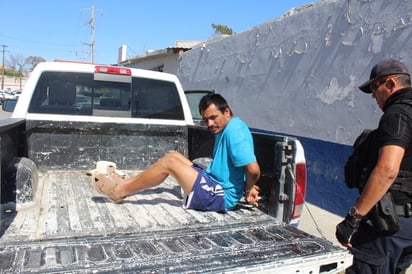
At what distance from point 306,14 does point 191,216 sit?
517 cm

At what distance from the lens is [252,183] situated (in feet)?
9.86

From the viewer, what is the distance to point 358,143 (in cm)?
270

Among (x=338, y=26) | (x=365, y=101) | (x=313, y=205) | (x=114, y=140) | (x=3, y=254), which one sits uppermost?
(x=338, y=26)

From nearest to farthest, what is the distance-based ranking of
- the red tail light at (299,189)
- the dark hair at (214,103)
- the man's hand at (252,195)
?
the red tail light at (299,189) < the man's hand at (252,195) < the dark hair at (214,103)

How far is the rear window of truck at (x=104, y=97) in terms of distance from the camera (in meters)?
4.17

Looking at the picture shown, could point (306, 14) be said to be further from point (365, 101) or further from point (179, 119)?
point (179, 119)

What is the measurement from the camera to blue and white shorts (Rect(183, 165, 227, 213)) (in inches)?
120

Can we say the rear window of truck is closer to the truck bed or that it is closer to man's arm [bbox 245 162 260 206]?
the truck bed

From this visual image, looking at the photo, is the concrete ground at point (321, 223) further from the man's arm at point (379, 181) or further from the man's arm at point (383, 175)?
the man's arm at point (383, 175)

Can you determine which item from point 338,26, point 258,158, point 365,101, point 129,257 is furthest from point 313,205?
point 129,257

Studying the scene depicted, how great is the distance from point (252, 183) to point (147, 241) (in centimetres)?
99

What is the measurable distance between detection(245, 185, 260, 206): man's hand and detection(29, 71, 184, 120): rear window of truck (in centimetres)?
187

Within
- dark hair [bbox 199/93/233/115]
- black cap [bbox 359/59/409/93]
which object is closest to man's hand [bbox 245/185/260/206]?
dark hair [bbox 199/93/233/115]

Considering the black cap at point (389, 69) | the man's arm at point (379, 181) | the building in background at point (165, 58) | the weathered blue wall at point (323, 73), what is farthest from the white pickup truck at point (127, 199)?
the building in background at point (165, 58)
